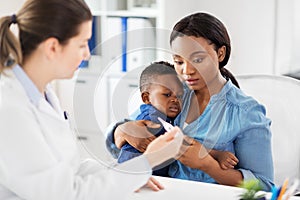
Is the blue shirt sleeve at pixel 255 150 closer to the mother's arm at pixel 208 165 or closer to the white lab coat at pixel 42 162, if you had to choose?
→ the mother's arm at pixel 208 165

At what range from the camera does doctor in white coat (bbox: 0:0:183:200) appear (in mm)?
1002

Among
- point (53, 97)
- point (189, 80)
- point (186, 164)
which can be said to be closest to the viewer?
point (53, 97)

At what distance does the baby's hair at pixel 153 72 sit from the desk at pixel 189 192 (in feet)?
0.75

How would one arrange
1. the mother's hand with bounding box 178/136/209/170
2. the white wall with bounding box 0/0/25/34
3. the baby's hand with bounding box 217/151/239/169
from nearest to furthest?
1. the mother's hand with bounding box 178/136/209/170
2. the baby's hand with bounding box 217/151/239/169
3. the white wall with bounding box 0/0/25/34

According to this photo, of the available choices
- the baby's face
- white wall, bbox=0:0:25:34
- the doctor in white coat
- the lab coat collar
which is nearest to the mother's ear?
the baby's face

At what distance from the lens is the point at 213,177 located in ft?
4.66

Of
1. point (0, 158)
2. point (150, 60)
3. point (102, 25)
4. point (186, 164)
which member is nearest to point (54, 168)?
point (0, 158)

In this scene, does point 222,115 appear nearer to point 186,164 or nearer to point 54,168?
point 186,164

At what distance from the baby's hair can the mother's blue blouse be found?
0.23 metres

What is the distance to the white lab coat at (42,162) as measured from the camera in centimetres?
100

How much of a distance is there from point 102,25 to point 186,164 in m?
1.82

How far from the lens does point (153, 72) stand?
122 centimetres

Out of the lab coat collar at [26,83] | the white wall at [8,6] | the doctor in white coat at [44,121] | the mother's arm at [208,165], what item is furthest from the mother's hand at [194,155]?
the white wall at [8,6]

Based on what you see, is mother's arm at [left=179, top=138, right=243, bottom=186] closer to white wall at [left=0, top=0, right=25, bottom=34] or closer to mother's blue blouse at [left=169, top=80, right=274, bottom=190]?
mother's blue blouse at [left=169, top=80, right=274, bottom=190]
